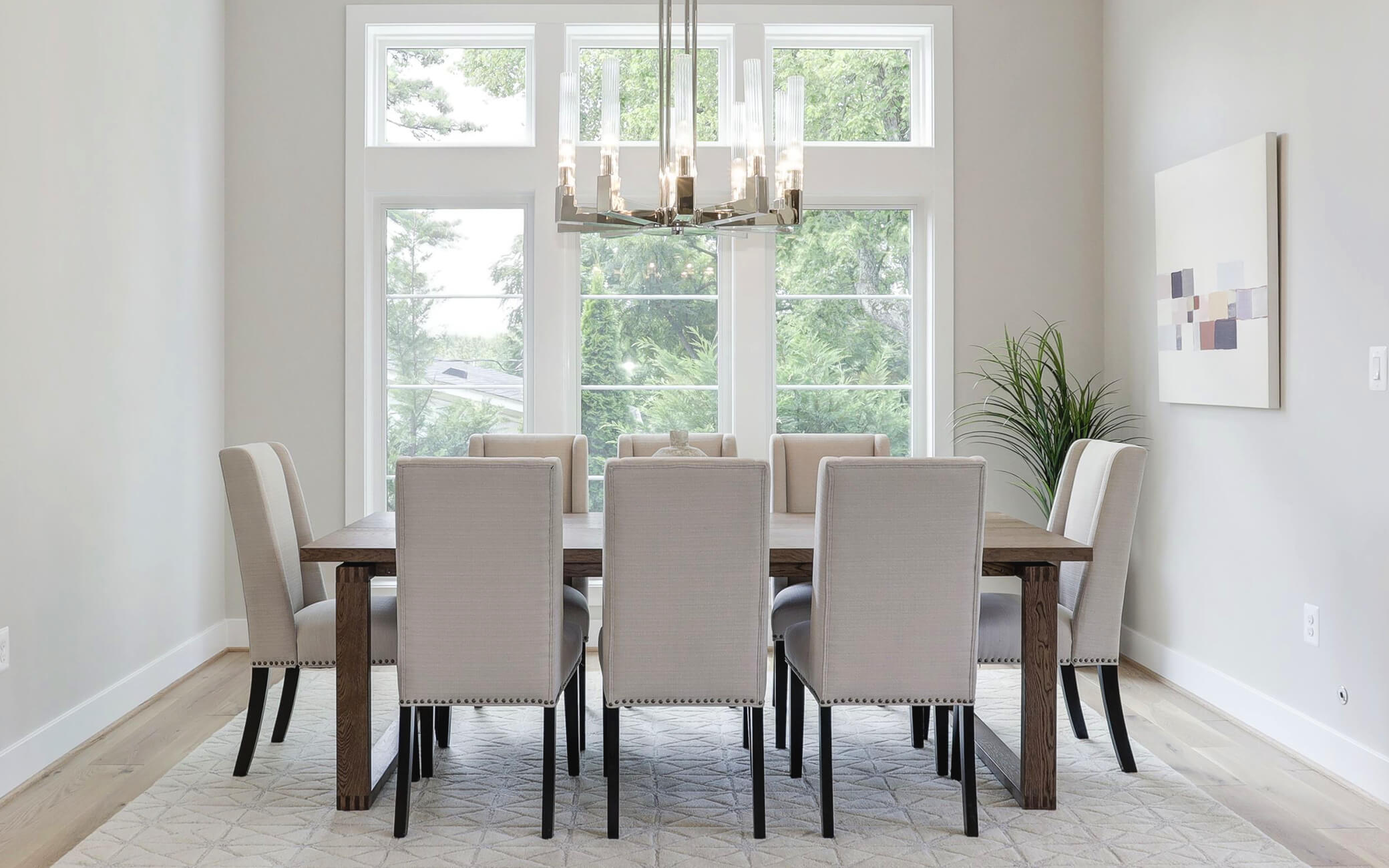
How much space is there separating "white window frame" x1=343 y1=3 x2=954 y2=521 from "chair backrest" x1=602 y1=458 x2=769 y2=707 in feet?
7.15

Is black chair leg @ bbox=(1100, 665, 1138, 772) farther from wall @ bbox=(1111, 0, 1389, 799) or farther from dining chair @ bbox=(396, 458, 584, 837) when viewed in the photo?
dining chair @ bbox=(396, 458, 584, 837)

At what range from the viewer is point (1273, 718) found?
3.31 metres

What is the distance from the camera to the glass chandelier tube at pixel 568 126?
2928mm

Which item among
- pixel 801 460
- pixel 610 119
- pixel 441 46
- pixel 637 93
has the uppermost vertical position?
pixel 441 46

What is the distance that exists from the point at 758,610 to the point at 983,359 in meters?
2.56

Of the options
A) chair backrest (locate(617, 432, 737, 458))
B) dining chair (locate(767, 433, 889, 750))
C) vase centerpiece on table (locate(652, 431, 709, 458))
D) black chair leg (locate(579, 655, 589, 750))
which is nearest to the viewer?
black chair leg (locate(579, 655, 589, 750))

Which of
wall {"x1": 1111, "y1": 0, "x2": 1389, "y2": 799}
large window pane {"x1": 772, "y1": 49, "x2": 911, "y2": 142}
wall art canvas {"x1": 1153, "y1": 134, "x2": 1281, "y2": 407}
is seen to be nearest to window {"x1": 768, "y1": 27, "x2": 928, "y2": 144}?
large window pane {"x1": 772, "y1": 49, "x2": 911, "y2": 142}

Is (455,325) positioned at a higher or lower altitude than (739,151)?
lower

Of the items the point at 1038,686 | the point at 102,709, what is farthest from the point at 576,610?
the point at 102,709

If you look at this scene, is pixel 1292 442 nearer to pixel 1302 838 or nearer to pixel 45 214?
pixel 1302 838

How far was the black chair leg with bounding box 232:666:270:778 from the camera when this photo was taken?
290 cm

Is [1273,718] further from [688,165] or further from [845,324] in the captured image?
[688,165]

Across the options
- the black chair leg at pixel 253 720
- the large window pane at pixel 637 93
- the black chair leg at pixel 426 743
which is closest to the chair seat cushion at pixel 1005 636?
the black chair leg at pixel 426 743

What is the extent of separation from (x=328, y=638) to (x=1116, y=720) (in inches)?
91.4
